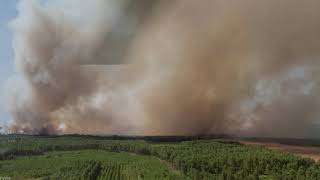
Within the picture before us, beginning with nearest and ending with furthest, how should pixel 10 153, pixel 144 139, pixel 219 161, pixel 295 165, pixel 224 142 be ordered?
pixel 295 165, pixel 219 161, pixel 10 153, pixel 224 142, pixel 144 139

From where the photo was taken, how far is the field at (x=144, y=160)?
118 feet

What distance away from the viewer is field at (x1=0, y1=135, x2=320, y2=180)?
35.9 metres

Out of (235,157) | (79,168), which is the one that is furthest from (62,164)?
(235,157)

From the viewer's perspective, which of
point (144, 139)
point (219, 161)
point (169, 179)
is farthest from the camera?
point (144, 139)

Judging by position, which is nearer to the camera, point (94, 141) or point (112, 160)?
point (112, 160)

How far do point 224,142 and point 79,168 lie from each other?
2329 centimetres

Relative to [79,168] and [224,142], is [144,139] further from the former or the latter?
[79,168]

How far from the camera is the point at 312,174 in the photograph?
33969 millimetres

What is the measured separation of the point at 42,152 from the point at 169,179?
2535 cm

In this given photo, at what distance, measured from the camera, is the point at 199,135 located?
6412 cm

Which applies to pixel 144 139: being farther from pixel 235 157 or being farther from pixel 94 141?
pixel 235 157

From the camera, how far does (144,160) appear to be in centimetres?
4691

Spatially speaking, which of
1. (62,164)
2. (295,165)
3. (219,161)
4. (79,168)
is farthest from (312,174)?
(62,164)

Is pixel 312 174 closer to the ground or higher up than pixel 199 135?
closer to the ground
